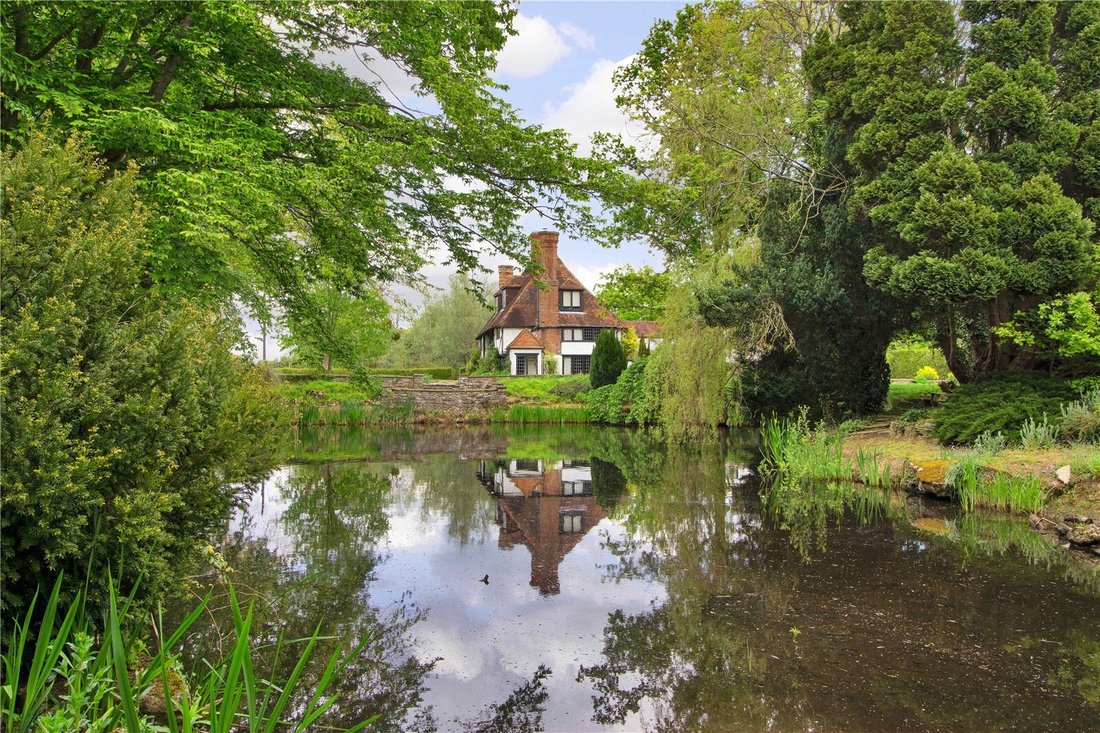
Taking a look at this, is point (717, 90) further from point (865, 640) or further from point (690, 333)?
point (865, 640)

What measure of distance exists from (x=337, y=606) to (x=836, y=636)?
13.1 ft

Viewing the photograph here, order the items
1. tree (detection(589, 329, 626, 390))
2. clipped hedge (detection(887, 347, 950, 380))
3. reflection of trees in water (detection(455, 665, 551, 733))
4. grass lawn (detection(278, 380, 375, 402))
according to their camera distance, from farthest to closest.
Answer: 1. clipped hedge (detection(887, 347, 950, 380))
2. tree (detection(589, 329, 626, 390))
3. grass lawn (detection(278, 380, 375, 402))
4. reflection of trees in water (detection(455, 665, 551, 733))

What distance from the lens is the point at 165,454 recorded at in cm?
381

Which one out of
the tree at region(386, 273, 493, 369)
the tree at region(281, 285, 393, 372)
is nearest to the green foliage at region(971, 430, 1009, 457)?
the tree at region(281, 285, 393, 372)

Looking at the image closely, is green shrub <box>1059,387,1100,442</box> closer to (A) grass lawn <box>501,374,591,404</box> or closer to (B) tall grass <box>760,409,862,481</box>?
(B) tall grass <box>760,409,862,481</box>

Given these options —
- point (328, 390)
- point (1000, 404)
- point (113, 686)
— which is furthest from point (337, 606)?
point (328, 390)

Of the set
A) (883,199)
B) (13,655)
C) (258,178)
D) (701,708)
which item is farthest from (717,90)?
(13,655)

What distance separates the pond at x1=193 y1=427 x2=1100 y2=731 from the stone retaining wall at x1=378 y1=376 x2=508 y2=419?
17044 millimetres

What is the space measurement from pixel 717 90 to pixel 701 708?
16576 millimetres

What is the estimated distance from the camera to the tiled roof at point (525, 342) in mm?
41781

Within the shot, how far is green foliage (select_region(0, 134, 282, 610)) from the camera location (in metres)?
3.01

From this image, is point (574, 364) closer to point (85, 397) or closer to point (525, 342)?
point (525, 342)

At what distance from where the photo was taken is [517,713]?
13.1 ft

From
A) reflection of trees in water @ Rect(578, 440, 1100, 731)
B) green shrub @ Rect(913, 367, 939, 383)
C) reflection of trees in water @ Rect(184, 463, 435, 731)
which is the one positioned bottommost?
reflection of trees in water @ Rect(578, 440, 1100, 731)
